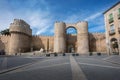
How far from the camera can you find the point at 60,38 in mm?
41906

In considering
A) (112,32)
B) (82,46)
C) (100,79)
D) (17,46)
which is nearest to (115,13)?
(112,32)

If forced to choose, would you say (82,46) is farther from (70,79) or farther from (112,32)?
(70,79)

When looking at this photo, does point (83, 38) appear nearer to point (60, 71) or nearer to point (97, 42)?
point (97, 42)

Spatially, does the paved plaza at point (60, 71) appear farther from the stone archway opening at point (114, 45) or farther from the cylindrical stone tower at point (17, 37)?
the cylindrical stone tower at point (17, 37)


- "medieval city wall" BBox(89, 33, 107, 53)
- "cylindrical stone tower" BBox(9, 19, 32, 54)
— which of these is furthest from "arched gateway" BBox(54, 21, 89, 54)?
"cylindrical stone tower" BBox(9, 19, 32, 54)

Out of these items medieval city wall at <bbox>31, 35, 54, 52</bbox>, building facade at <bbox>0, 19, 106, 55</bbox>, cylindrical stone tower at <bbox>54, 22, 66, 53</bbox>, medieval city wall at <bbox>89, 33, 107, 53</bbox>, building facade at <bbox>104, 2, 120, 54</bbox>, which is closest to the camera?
building facade at <bbox>104, 2, 120, 54</bbox>

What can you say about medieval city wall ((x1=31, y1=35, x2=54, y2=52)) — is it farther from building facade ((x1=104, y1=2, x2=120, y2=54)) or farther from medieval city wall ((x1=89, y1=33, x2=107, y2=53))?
building facade ((x1=104, y1=2, x2=120, y2=54))

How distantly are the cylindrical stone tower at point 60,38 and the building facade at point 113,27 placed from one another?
50.9ft

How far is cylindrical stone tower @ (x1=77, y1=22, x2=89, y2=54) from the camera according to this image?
4162 centimetres

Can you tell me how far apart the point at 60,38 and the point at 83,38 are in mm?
7737

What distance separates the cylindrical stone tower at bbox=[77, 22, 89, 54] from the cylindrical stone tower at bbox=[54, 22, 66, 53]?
536 centimetres

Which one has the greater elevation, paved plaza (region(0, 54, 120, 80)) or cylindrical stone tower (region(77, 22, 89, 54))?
cylindrical stone tower (region(77, 22, 89, 54))

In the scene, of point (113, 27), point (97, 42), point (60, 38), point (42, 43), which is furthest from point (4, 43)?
point (113, 27)

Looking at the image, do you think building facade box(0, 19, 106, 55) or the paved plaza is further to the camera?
building facade box(0, 19, 106, 55)
